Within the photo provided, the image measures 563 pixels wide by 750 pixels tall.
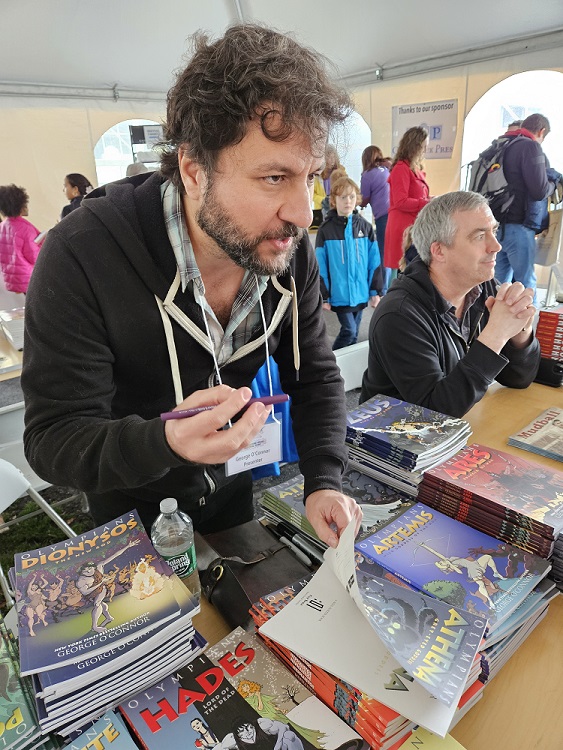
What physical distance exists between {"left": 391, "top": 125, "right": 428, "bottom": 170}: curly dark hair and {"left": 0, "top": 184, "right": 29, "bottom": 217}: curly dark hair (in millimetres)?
3164

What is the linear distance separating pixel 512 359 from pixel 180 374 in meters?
1.41

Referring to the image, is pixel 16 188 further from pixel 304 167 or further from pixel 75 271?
pixel 304 167

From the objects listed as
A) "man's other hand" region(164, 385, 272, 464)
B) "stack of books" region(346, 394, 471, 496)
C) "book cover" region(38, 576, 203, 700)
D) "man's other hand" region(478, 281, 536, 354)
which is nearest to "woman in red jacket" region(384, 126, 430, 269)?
"man's other hand" region(478, 281, 536, 354)

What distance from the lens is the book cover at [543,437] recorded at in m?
1.54

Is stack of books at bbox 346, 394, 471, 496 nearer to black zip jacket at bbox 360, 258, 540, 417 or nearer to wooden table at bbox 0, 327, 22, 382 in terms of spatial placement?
black zip jacket at bbox 360, 258, 540, 417

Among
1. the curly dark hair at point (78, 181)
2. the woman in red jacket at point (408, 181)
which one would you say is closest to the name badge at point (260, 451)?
the curly dark hair at point (78, 181)

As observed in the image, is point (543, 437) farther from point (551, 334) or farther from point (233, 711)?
point (233, 711)

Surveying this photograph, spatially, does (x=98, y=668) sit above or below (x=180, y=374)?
below

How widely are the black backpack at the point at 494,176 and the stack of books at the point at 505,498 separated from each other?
11.9ft

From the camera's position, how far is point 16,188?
3.00 m

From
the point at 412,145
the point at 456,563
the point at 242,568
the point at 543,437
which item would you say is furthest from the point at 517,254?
the point at 242,568

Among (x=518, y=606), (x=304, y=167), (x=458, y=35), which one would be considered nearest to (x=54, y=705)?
(x=518, y=606)

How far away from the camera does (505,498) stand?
1145 millimetres

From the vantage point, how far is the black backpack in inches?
171
